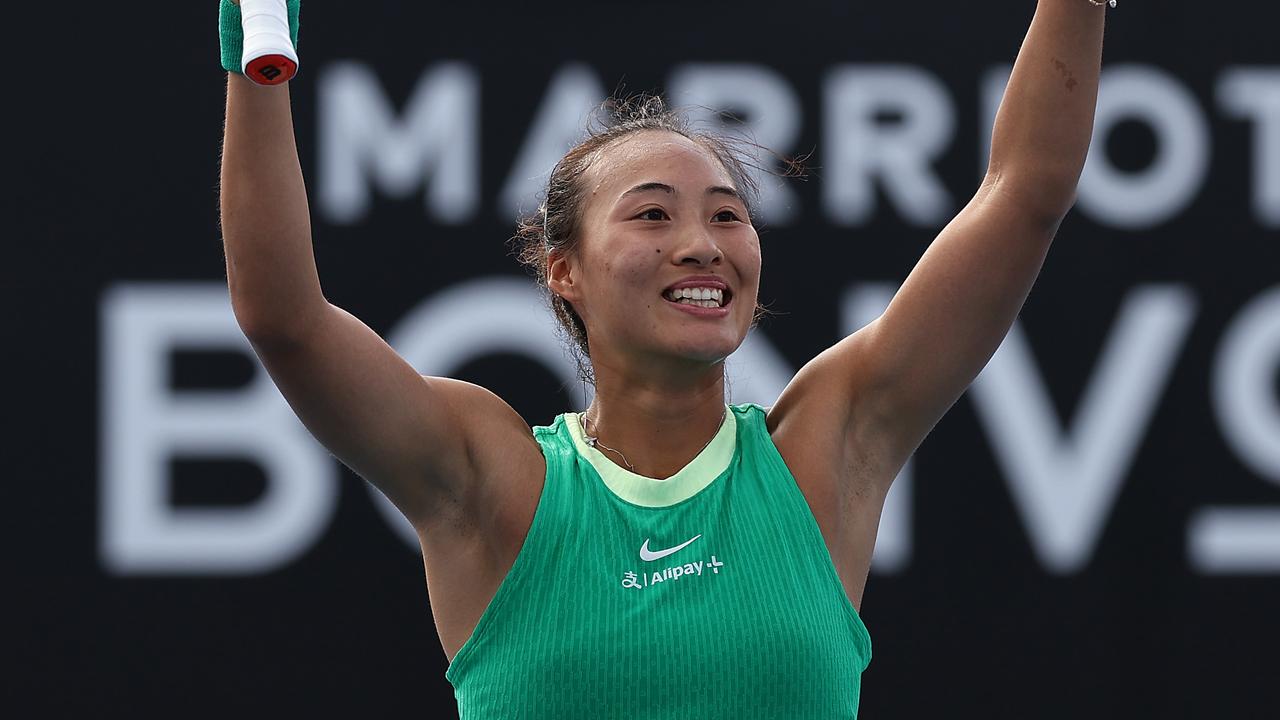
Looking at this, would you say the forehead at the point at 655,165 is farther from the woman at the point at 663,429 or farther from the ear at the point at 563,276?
the ear at the point at 563,276

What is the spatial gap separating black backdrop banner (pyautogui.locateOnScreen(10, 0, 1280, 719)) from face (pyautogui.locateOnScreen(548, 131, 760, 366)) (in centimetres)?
220

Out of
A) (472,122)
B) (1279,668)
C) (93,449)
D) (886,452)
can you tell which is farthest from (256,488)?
(1279,668)

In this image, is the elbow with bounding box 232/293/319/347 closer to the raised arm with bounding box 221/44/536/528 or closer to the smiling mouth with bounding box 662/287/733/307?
the raised arm with bounding box 221/44/536/528

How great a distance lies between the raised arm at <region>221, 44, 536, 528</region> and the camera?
81.4 inches

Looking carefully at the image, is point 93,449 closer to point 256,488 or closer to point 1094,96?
point 256,488

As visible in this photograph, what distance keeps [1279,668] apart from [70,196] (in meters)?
3.76

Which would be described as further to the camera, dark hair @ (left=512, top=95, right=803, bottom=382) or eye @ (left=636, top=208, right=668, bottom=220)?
dark hair @ (left=512, top=95, right=803, bottom=382)

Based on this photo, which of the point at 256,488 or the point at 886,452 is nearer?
the point at 886,452

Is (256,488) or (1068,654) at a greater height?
(256,488)

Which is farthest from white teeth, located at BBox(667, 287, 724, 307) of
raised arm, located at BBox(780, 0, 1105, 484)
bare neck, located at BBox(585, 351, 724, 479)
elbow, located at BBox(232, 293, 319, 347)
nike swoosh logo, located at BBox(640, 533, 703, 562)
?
elbow, located at BBox(232, 293, 319, 347)

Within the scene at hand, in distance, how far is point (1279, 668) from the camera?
4820 mm

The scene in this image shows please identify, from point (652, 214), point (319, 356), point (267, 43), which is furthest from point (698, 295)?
point (267, 43)

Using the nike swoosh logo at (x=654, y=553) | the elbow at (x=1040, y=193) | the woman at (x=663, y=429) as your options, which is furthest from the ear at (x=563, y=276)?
the elbow at (x=1040, y=193)

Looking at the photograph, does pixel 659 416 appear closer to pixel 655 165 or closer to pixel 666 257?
pixel 666 257
